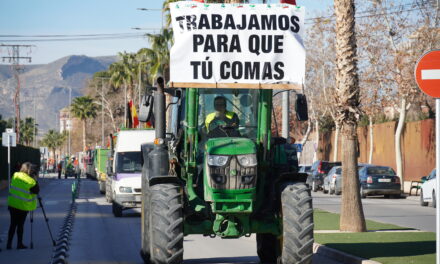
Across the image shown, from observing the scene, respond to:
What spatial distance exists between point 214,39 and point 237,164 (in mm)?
1865

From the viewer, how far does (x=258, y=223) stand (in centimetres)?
1202

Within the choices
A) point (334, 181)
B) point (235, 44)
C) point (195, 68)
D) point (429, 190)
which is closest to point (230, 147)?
point (195, 68)

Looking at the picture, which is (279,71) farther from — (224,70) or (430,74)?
(430,74)

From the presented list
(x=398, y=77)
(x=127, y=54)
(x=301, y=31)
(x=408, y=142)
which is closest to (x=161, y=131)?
(x=301, y=31)

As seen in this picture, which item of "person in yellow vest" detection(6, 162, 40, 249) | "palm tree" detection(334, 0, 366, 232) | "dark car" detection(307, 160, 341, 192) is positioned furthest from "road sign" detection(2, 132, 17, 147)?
"palm tree" detection(334, 0, 366, 232)

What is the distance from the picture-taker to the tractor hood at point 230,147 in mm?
11469

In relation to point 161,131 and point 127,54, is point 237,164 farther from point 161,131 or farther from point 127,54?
point 127,54

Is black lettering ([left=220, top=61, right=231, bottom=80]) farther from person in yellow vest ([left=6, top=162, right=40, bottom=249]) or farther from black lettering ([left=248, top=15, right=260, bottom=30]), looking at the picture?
person in yellow vest ([left=6, top=162, right=40, bottom=249])

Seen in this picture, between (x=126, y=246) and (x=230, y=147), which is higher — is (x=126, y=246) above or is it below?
below

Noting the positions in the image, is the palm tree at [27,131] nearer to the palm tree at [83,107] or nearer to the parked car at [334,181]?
the palm tree at [83,107]

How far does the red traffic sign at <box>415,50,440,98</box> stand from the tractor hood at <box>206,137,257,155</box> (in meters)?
2.62

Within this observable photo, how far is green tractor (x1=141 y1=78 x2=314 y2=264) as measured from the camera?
37.3 ft

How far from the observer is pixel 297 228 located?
37.1 feet

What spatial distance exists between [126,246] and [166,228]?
627 centimetres
